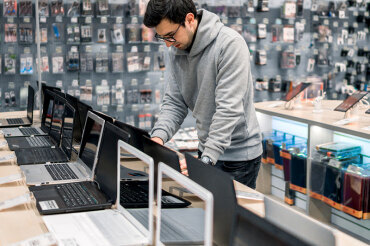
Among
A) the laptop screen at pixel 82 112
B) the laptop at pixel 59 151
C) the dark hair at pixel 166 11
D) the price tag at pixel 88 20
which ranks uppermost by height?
the price tag at pixel 88 20

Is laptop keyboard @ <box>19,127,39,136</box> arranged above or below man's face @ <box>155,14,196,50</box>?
below

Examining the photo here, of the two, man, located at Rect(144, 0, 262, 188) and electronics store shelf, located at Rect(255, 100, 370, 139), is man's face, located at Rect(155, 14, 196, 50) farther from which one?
electronics store shelf, located at Rect(255, 100, 370, 139)

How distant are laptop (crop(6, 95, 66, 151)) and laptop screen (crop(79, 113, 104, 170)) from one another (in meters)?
0.68

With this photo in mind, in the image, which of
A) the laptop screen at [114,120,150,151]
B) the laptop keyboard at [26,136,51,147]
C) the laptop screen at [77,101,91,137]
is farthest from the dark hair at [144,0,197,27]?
the laptop keyboard at [26,136,51,147]

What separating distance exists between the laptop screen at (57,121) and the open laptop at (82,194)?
111cm

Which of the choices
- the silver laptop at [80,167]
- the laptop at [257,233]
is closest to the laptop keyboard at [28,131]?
the silver laptop at [80,167]

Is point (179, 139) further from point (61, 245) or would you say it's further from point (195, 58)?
point (61, 245)

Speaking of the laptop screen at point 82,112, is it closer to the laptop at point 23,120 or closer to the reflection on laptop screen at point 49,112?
the reflection on laptop screen at point 49,112

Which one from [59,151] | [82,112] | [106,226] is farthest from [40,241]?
[82,112]

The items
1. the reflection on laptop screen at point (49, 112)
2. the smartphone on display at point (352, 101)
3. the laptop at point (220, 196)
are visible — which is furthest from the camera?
the smartphone on display at point (352, 101)

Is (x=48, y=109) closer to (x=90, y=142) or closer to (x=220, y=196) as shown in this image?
(x=90, y=142)

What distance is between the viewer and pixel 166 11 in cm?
227

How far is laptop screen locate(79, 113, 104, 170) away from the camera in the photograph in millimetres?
2535

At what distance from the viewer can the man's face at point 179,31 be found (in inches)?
92.3
